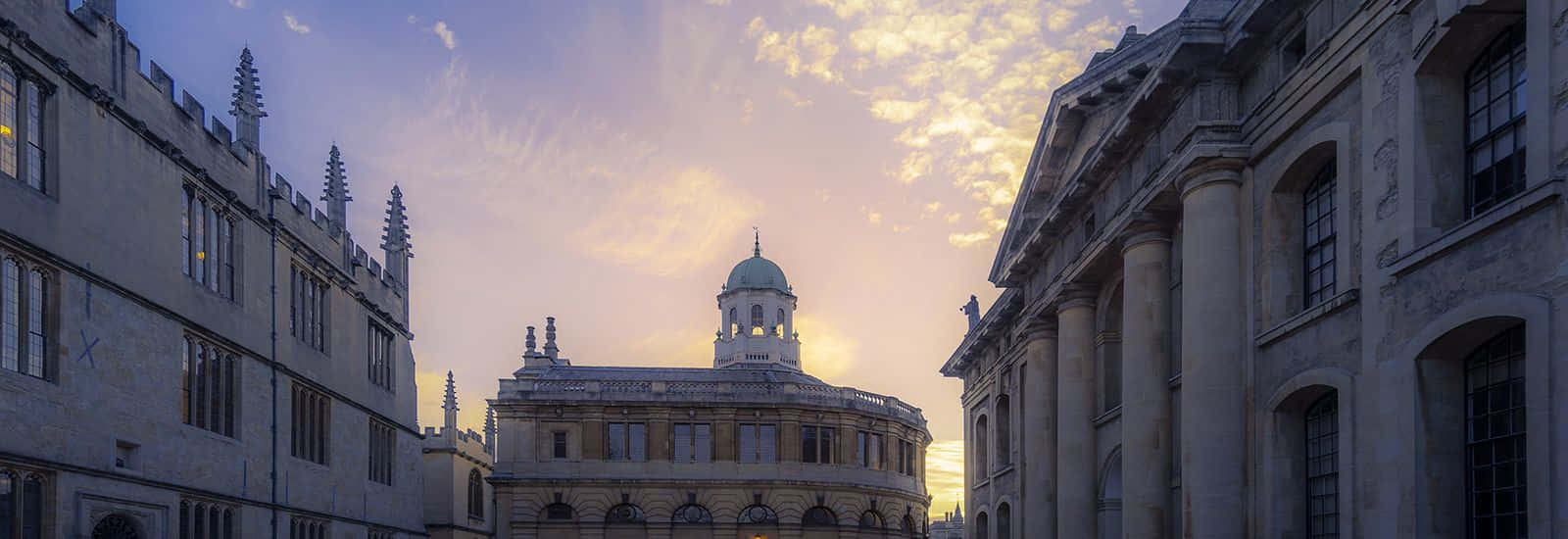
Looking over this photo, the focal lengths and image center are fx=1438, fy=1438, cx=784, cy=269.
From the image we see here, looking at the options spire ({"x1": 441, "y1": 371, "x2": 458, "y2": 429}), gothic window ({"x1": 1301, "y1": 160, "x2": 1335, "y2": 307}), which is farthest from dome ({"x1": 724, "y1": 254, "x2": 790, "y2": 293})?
gothic window ({"x1": 1301, "y1": 160, "x2": 1335, "y2": 307})

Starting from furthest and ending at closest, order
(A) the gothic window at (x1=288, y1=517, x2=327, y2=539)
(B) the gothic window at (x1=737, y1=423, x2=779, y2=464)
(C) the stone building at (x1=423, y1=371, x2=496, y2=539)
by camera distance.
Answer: (B) the gothic window at (x1=737, y1=423, x2=779, y2=464), (C) the stone building at (x1=423, y1=371, x2=496, y2=539), (A) the gothic window at (x1=288, y1=517, x2=327, y2=539)

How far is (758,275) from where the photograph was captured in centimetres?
10712

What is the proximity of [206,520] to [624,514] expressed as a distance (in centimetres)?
3788

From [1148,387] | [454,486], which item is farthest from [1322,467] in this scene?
[454,486]

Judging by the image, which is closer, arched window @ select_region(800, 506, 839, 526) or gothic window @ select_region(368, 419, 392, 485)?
gothic window @ select_region(368, 419, 392, 485)

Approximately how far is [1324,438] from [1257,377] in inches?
69.7

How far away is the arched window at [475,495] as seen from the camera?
69500mm

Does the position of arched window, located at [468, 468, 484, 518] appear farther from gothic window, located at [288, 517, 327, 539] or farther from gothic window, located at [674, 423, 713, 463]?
gothic window, located at [288, 517, 327, 539]

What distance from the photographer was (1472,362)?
17469 mm

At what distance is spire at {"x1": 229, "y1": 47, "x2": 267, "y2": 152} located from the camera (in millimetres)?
33938

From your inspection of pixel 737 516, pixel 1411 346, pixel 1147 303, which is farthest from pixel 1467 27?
pixel 737 516

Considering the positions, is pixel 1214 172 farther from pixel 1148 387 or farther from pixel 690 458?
pixel 690 458

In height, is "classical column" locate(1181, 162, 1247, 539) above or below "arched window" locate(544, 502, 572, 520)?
above

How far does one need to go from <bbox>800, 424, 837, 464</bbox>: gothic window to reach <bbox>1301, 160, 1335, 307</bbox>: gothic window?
48.7 metres
